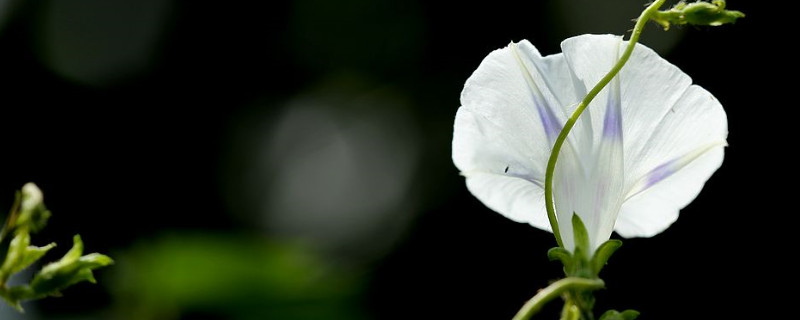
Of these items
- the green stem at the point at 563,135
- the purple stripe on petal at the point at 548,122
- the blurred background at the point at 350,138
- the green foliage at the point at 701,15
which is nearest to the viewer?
the green foliage at the point at 701,15

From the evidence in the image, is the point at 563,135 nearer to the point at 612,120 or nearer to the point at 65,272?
the point at 612,120

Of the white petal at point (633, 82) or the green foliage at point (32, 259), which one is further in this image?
the white petal at point (633, 82)

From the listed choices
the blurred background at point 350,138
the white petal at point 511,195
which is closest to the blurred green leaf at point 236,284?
the white petal at point 511,195

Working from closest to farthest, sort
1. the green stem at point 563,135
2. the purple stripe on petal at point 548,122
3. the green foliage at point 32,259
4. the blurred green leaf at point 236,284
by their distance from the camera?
the green foliage at point 32,259, the green stem at point 563,135, the purple stripe on petal at point 548,122, the blurred green leaf at point 236,284

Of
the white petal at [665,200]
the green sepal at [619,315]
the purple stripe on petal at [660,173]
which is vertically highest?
the purple stripe on petal at [660,173]

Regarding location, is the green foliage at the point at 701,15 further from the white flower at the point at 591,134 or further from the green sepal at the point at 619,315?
the green sepal at the point at 619,315

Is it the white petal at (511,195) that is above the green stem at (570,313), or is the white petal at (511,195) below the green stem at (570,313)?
above

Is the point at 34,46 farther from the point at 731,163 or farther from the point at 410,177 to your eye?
the point at 731,163
